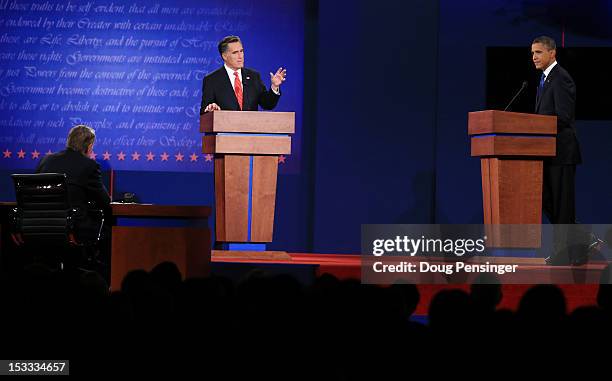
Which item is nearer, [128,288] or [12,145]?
[128,288]

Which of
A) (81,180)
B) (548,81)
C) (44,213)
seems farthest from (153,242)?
(548,81)

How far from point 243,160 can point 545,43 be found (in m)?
2.11

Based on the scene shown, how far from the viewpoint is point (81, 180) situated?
6.49 m

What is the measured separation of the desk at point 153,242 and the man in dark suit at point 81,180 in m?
1.57

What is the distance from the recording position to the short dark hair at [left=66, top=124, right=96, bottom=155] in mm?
6637

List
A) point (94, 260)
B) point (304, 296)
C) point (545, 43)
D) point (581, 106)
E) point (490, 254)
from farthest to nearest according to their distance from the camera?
1. point (581, 106)
2. point (94, 260)
3. point (545, 43)
4. point (490, 254)
5. point (304, 296)

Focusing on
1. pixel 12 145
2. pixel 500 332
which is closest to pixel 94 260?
pixel 12 145

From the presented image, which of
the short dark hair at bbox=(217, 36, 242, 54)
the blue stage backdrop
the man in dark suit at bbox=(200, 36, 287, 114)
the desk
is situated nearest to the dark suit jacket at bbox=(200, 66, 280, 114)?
the man in dark suit at bbox=(200, 36, 287, 114)

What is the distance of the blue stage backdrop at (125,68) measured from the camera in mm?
8328

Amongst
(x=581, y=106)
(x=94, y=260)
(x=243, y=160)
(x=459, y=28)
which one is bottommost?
(x=94, y=260)

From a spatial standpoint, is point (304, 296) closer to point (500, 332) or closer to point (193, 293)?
point (193, 293)

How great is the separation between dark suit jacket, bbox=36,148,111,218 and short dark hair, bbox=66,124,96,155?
0.08m

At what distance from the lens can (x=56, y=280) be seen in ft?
8.67

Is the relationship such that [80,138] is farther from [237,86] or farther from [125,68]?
[125,68]
